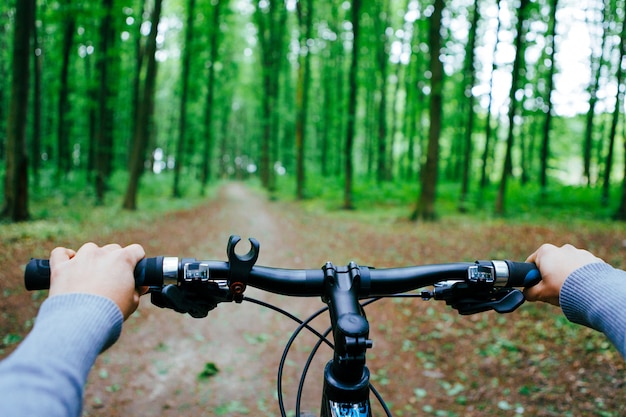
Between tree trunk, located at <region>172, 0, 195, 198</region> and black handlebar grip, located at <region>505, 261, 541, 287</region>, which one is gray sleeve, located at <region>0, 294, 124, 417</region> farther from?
tree trunk, located at <region>172, 0, 195, 198</region>

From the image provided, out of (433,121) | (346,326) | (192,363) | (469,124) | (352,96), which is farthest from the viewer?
(352,96)

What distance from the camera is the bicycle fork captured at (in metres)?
1.18

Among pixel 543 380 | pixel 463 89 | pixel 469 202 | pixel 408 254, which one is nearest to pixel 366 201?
pixel 469 202

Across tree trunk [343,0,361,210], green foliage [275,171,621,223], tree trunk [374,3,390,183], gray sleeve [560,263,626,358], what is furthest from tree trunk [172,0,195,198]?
gray sleeve [560,263,626,358]

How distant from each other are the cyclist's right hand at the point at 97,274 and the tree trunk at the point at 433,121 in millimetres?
14417

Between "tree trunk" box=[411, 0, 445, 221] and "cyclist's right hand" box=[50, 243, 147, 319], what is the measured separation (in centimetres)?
1442

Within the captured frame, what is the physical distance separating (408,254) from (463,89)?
1693cm

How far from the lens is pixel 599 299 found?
4.37 feet

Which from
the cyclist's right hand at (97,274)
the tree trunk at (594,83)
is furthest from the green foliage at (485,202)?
the cyclist's right hand at (97,274)

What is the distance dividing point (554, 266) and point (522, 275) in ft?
0.37

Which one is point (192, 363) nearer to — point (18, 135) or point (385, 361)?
point (385, 361)

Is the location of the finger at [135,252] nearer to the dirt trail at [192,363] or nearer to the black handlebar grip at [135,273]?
the black handlebar grip at [135,273]

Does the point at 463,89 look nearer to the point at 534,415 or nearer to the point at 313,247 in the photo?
the point at 313,247

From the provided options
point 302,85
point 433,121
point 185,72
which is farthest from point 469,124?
point 185,72
